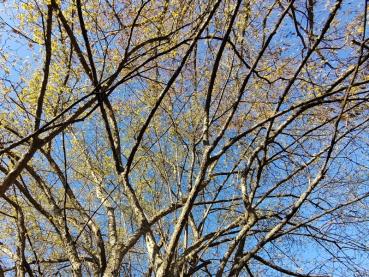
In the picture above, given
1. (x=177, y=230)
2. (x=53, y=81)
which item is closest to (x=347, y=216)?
(x=177, y=230)

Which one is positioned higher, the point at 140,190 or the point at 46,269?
the point at 140,190

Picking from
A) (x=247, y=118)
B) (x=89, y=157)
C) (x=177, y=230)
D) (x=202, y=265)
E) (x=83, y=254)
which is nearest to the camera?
(x=177, y=230)

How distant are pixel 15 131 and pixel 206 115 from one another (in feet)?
8.39

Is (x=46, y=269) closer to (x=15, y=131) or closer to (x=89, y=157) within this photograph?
(x=89, y=157)

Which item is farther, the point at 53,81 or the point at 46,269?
the point at 46,269

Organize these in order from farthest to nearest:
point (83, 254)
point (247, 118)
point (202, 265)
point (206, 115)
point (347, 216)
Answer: point (247, 118) < point (83, 254) < point (202, 265) < point (347, 216) < point (206, 115)

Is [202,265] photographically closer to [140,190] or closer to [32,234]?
[140,190]

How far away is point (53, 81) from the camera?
4.73 meters

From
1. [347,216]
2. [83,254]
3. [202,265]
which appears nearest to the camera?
[347,216]

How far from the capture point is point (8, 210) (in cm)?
652

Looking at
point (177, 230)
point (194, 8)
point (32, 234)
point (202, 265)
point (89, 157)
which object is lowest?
point (177, 230)

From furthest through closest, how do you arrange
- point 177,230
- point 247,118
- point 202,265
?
point 247,118, point 202,265, point 177,230

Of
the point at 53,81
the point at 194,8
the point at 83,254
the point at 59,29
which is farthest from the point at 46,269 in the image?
the point at 194,8

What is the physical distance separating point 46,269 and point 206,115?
11.8 feet
